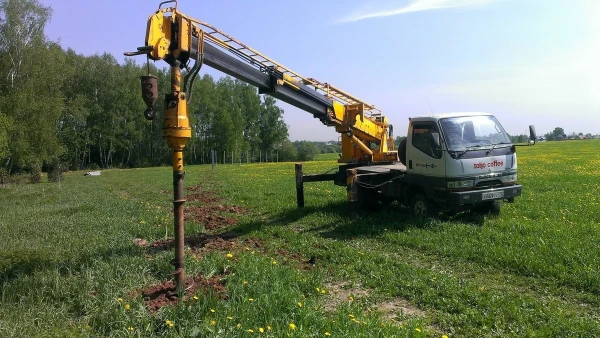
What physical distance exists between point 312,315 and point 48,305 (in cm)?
302

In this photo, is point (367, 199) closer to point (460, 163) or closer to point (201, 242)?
point (460, 163)

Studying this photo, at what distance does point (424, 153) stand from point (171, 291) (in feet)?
21.9

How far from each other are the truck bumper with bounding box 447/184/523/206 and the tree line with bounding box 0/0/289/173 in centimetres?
811

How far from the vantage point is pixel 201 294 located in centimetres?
500

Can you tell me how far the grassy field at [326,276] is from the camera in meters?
4.48

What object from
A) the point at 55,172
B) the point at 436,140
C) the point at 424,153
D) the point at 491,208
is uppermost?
the point at 436,140

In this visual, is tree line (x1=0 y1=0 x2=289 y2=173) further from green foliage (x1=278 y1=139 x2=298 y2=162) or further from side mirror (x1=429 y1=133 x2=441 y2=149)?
side mirror (x1=429 y1=133 x2=441 y2=149)

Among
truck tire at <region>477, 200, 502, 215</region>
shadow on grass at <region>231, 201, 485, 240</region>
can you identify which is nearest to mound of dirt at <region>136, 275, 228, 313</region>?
shadow on grass at <region>231, 201, 485, 240</region>

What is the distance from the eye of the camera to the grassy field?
4480 millimetres

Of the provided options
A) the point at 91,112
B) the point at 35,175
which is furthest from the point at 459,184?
the point at 91,112

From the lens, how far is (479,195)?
907cm

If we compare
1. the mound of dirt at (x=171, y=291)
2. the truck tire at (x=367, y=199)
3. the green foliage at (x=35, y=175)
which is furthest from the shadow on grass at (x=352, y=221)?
the green foliage at (x=35, y=175)

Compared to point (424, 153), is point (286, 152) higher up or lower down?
higher up

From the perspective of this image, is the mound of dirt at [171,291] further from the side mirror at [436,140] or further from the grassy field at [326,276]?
the side mirror at [436,140]
